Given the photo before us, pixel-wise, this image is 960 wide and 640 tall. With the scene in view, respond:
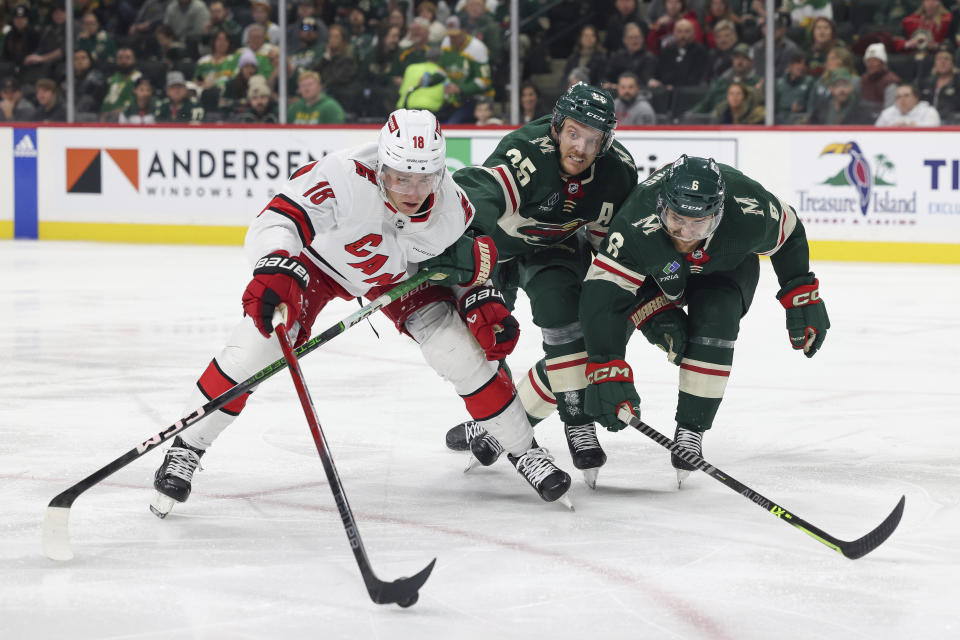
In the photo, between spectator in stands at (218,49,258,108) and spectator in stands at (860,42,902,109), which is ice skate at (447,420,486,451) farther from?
spectator in stands at (218,49,258,108)

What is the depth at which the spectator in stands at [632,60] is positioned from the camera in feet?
31.5

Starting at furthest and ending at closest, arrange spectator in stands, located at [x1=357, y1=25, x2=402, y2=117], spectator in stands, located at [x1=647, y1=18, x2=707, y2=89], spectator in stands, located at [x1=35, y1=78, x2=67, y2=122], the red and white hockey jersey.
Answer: spectator in stands, located at [x1=35, y1=78, x2=67, y2=122]
spectator in stands, located at [x1=357, y1=25, x2=402, y2=117]
spectator in stands, located at [x1=647, y1=18, x2=707, y2=89]
the red and white hockey jersey

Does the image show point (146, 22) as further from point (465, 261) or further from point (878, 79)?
point (465, 261)

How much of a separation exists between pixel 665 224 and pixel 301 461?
1.24 metres

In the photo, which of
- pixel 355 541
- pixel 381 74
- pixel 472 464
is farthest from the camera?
pixel 381 74

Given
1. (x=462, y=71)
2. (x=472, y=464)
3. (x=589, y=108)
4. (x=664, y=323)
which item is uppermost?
(x=462, y=71)

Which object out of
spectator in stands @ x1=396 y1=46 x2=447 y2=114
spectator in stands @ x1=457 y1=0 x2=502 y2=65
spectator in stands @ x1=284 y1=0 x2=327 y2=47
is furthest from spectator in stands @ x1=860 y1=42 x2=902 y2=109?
spectator in stands @ x1=284 y1=0 x2=327 y2=47

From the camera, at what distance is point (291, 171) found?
1062 centimetres

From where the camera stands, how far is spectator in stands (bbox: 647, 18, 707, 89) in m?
9.46

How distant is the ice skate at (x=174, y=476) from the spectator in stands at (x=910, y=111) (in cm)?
697

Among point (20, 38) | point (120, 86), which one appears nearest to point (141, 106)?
point (120, 86)

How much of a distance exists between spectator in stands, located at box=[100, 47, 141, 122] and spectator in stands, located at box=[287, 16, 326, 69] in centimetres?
157

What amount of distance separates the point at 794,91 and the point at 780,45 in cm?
35

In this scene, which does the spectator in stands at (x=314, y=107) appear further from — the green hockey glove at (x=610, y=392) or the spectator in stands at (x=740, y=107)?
the green hockey glove at (x=610, y=392)
